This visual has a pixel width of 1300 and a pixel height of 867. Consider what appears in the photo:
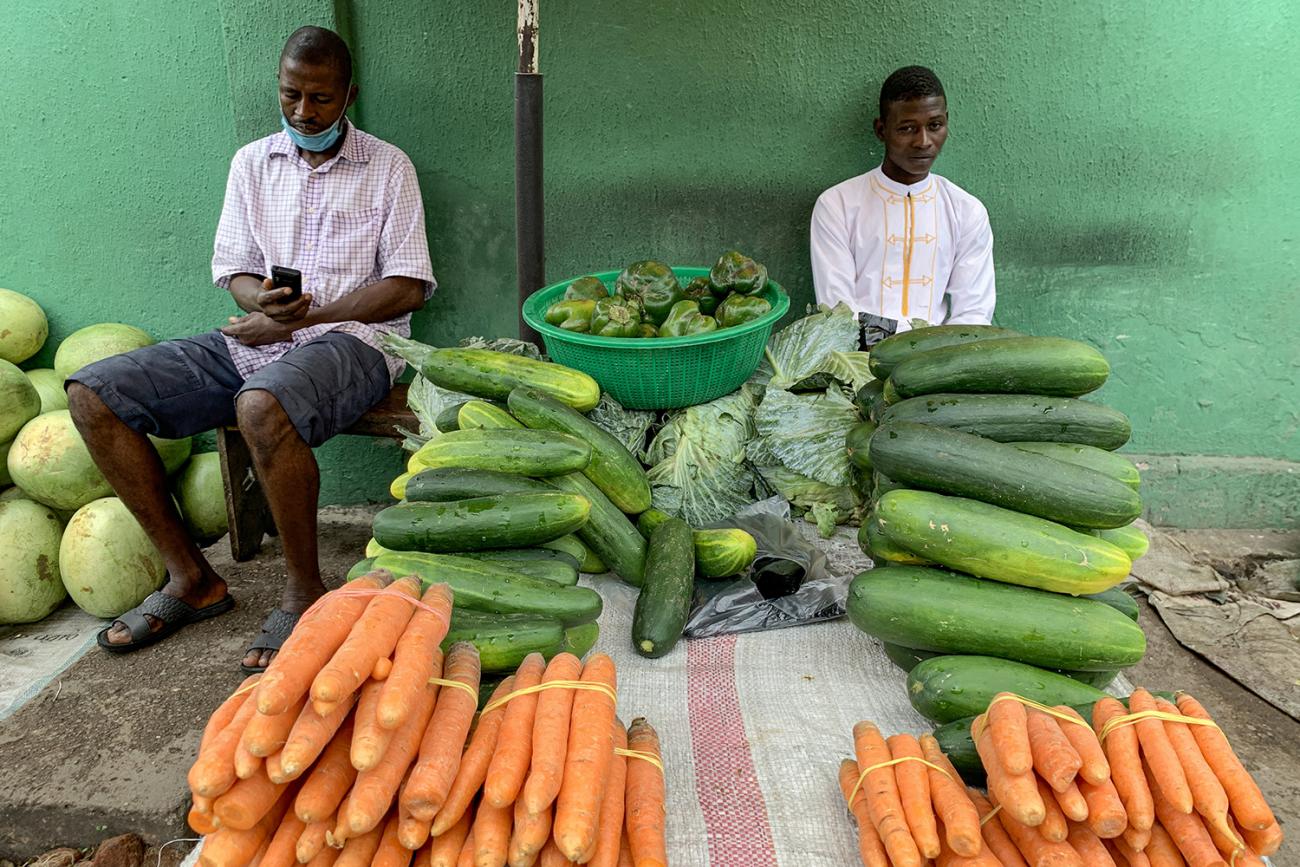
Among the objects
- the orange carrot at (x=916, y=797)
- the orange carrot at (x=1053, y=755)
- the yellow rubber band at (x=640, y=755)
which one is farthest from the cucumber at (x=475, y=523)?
the orange carrot at (x=1053, y=755)

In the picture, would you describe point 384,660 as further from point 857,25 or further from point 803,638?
point 857,25

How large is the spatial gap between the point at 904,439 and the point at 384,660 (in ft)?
4.56

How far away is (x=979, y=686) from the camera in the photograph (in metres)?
1.79

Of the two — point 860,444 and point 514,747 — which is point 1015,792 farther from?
point 860,444

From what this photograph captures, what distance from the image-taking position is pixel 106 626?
11.3 feet

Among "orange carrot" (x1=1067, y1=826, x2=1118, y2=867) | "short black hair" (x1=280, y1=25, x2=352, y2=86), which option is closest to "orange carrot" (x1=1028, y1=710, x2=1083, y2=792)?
"orange carrot" (x1=1067, y1=826, x2=1118, y2=867)

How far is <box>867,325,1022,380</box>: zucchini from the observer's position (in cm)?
253

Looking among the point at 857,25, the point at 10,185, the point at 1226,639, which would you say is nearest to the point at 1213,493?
the point at 1226,639

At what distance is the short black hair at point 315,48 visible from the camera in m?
3.34

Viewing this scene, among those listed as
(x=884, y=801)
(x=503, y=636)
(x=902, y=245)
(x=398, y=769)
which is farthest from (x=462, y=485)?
(x=902, y=245)

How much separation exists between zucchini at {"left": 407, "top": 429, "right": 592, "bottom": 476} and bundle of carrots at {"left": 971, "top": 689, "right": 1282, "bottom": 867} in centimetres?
137

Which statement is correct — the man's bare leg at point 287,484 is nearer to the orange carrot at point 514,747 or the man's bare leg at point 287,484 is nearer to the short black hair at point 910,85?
the orange carrot at point 514,747

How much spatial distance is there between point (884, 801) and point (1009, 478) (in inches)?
35.1

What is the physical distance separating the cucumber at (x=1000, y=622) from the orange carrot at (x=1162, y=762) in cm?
29
